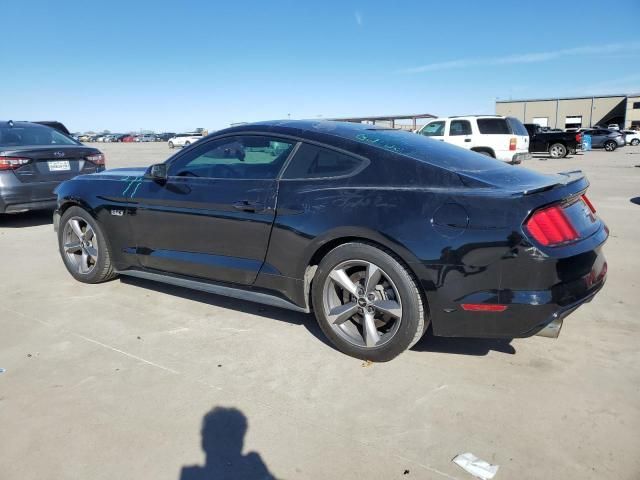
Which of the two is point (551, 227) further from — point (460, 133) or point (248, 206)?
point (460, 133)

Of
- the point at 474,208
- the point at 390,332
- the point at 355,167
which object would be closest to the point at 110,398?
the point at 390,332

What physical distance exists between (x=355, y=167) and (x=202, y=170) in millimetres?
1353

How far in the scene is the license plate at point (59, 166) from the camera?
7050mm

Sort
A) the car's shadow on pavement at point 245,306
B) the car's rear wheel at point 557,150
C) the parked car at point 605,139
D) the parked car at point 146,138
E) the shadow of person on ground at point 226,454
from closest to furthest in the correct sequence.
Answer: the shadow of person on ground at point 226,454
the car's shadow on pavement at point 245,306
the car's rear wheel at point 557,150
the parked car at point 605,139
the parked car at point 146,138

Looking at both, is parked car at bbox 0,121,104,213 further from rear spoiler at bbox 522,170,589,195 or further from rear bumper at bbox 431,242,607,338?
rear spoiler at bbox 522,170,589,195

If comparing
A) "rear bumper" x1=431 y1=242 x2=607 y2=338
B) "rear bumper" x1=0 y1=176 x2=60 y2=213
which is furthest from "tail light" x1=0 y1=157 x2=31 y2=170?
"rear bumper" x1=431 y1=242 x2=607 y2=338

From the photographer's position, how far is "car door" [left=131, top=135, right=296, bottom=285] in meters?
3.38

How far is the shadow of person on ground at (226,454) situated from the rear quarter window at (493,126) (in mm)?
14785

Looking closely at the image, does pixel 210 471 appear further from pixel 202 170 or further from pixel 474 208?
pixel 202 170

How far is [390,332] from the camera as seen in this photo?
2947mm

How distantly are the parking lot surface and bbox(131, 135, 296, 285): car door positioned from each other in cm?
47

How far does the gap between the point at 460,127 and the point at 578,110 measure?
209 feet

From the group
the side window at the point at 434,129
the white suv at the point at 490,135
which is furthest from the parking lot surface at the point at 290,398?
the side window at the point at 434,129

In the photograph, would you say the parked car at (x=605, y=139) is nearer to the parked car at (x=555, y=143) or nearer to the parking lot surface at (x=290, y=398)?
the parked car at (x=555, y=143)
